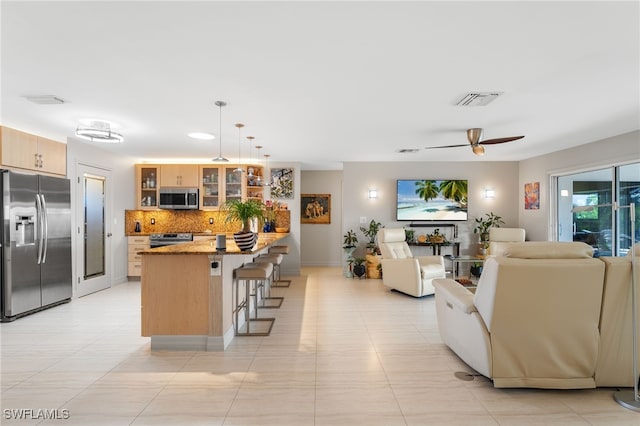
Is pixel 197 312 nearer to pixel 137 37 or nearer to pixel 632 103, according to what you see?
pixel 137 37

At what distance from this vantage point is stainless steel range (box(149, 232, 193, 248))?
670cm

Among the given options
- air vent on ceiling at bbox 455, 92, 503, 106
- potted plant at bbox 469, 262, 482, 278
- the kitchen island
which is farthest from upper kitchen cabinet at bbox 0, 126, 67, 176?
potted plant at bbox 469, 262, 482, 278

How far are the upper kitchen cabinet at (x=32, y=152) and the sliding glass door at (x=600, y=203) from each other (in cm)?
729

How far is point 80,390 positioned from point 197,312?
103 centimetres

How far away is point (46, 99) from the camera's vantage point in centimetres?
335

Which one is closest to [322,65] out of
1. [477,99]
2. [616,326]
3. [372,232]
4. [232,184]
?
[477,99]

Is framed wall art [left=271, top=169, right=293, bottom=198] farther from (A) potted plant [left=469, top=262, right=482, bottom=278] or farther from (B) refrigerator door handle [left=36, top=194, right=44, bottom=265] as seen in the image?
(A) potted plant [left=469, top=262, right=482, bottom=278]

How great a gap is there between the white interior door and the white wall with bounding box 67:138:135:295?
0.28 ft

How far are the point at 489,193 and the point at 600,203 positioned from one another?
2.03m

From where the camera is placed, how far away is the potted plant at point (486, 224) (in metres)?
7.20

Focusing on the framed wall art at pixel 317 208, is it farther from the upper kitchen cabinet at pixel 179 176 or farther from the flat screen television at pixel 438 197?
the upper kitchen cabinet at pixel 179 176

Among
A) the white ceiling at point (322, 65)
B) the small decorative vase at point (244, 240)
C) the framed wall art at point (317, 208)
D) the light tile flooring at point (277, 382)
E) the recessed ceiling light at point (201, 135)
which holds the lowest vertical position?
the light tile flooring at point (277, 382)

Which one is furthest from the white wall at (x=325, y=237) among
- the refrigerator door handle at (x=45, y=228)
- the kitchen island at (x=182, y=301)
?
the kitchen island at (x=182, y=301)

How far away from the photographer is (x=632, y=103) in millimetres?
3510
